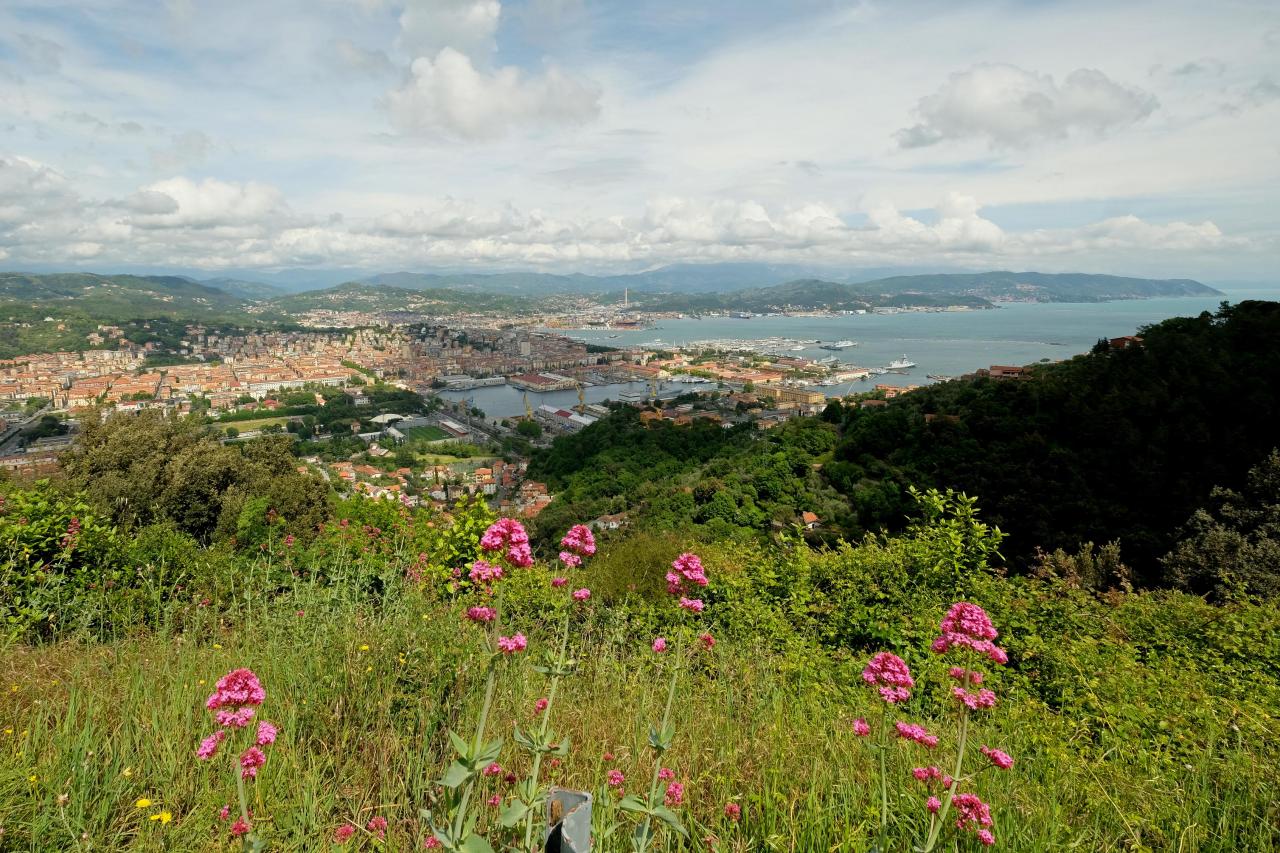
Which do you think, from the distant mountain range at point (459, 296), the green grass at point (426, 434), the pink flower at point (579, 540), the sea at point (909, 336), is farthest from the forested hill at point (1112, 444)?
the distant mountain range at point (459, 296)

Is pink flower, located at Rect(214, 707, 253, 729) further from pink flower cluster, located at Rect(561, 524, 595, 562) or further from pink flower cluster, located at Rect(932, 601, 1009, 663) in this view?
pink flower cluster, located at Rect(932, 601, 1009, 663)

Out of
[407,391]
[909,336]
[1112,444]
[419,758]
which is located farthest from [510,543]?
[909,336]

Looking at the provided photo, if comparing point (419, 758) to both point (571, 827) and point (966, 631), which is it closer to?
point (571, 827)

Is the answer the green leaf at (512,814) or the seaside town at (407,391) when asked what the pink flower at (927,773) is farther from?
the seaside town at (407,391)

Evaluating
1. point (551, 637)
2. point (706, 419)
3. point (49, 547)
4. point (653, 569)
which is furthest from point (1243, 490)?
point (706, 419)

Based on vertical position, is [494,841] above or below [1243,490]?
above

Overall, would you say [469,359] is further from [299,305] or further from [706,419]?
[299,305]
